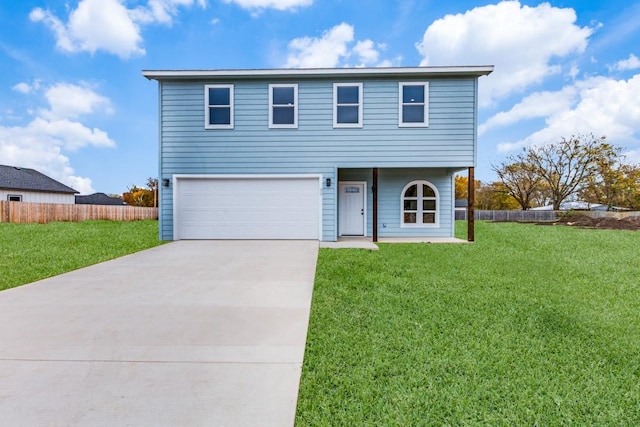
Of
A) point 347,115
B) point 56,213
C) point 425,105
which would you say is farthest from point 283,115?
point 56,213

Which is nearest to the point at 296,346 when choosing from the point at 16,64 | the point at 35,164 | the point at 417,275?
the point at 417,275

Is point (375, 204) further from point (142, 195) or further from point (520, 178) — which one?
point (142, 195)

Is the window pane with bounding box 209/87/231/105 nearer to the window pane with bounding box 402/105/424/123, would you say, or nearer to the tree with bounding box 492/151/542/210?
the window pane with bounding box 402/105/424/123

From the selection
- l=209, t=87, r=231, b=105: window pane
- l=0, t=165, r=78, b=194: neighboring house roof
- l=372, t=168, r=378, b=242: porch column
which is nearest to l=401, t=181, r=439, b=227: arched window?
l=372, t=168, r=378, b=242: porch column

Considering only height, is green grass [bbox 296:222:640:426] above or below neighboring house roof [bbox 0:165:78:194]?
below

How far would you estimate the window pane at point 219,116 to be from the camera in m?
9.78

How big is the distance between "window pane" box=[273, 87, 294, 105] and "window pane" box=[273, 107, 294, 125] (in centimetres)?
18

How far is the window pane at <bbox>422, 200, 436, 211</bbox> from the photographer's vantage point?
35.0ft

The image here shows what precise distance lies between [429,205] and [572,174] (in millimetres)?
22313

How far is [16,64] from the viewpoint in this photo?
14.4m

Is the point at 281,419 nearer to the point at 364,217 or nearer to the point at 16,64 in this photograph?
the point at 364,217

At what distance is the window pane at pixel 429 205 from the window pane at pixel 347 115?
357cm

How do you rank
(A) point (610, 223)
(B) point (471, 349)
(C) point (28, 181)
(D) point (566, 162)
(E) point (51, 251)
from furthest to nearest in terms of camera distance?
1. (D) point (566, 162)
2. (C) point (28, 181)
3. (A) point (610, 223)
4. (E) point (51, 251)
5. (B) point (471, 349)

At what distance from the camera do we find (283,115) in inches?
384
